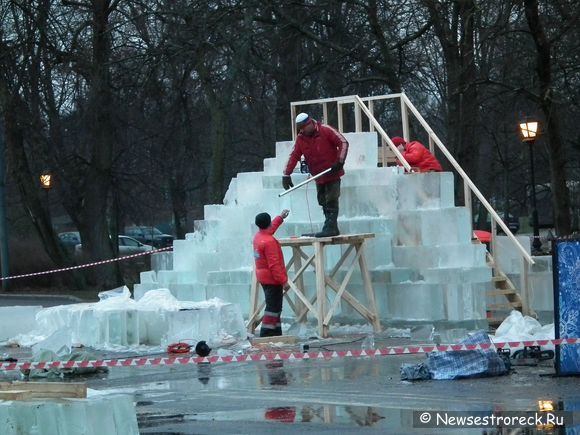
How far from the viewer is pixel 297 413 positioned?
35.1ft

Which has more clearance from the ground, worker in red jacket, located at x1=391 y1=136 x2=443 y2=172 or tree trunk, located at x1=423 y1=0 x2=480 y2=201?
tree trunk, located at x1=423 y1=0 x2=480 y2=201

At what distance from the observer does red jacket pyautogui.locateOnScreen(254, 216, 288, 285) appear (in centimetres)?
1670

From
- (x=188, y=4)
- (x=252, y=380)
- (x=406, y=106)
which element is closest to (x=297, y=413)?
(x=252, y=380)

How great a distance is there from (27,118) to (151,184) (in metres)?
7.18

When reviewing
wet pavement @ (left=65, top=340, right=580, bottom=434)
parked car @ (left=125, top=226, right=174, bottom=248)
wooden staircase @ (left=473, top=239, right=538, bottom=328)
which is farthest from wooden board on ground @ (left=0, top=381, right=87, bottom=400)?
parked car @ (left=125, top=226, right=174, bottom=248)

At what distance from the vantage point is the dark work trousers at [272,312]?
16750 mm

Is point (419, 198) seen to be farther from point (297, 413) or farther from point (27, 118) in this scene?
A: point (27, 118)

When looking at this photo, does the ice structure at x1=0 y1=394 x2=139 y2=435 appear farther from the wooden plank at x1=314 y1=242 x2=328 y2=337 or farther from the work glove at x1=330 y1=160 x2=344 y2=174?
the work glove at x1=330 y1=160 x2=344 y2=174

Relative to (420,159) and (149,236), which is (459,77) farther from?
(149,236)

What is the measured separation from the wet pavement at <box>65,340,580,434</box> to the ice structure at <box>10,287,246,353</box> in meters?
2.04

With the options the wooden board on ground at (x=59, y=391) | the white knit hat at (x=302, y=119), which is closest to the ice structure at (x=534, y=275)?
the white knit hat at (x=302, y=119)

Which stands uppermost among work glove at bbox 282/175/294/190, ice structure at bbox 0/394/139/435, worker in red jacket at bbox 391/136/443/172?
worker in red jacket at bbox 391/136/443/172

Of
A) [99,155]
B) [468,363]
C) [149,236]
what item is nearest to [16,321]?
[468,363]

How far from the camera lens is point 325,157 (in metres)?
17.9
